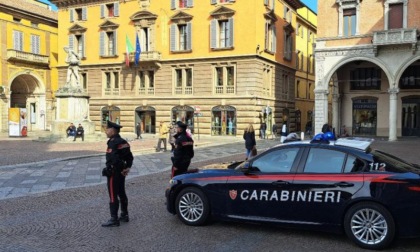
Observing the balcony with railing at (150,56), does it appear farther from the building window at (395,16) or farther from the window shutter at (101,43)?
the building window at (395,16)

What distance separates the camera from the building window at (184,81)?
3691 centimetres

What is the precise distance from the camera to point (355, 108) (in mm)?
35531

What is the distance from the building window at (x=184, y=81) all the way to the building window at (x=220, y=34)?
3.46 meters

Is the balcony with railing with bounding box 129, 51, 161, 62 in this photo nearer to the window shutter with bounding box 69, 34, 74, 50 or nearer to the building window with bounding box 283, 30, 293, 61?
the window shutter with bounding box 69, 34, 74, 50

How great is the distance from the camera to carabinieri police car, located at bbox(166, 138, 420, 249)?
5.39 metres

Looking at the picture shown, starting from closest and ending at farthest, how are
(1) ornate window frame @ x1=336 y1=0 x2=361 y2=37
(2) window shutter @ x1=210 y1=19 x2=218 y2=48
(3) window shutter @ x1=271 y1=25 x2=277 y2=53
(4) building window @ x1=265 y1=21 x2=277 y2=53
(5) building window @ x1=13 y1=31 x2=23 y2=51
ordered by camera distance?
(1) ornate window frame @ x1=336 y1=0 x2=361 y2=37, (2) window shutter @ x1=210 y1=19 x2=218 y2=48, (4) building window @ x1=265 y1=21 x2=277 y2=53, (3) window shutter @ x1=271 y1=25 x2=277 y2=53, (5) building window @ x1=13 y1=31 x2=23 y2=51

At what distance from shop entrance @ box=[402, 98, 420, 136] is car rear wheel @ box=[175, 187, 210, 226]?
31517mm

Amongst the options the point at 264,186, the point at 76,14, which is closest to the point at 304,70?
the point at 76,14

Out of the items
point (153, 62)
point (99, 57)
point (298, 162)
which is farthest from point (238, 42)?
point (298, 162)

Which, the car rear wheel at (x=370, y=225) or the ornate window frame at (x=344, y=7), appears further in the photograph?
the ornate window frame at (x=344, y=7)

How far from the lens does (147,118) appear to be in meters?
38.8

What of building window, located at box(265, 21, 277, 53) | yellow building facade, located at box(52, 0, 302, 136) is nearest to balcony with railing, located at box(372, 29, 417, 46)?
yellow building facade, located at box(52, 0, 302, 136)

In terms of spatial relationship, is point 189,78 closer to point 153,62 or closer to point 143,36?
point 153,62

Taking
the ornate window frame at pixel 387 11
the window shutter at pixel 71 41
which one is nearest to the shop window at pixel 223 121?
the ornate window frame at pixel 387 11
